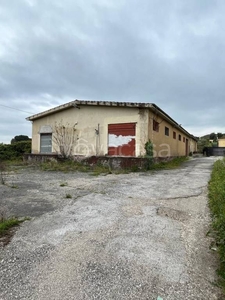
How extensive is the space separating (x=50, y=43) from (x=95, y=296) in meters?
11.1

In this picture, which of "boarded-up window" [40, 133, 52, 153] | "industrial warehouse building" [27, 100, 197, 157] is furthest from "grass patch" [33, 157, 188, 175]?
"boarded-up window" [40, 133, 52, 153]

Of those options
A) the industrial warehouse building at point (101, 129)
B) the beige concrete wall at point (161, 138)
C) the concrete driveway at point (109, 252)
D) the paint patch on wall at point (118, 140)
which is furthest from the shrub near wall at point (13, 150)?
the concrete driveway at point (109, 252)

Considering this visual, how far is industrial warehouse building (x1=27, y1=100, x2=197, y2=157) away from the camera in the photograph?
34.0 feet

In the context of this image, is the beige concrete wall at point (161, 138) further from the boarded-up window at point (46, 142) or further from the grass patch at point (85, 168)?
the boarded-up window at point (46, 142)

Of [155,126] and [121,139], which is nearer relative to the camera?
[121,139]

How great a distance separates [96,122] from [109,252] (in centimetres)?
976

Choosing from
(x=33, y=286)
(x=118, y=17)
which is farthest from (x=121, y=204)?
(x=118, y=17)

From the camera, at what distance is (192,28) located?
803cm

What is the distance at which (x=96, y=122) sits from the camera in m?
11.6

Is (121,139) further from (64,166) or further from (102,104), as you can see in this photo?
(64,166)

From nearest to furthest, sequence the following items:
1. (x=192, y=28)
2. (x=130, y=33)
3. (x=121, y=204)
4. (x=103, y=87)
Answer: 1. (x=121, y=204)
2. (x=192, y=28)
3. (x=130, y=33)
4. (x=103, y=87)

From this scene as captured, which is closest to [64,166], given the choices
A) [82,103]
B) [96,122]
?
[96,122]

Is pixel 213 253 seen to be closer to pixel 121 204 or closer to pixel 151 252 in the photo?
pixel 151 252

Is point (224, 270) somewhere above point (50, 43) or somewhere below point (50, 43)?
below
